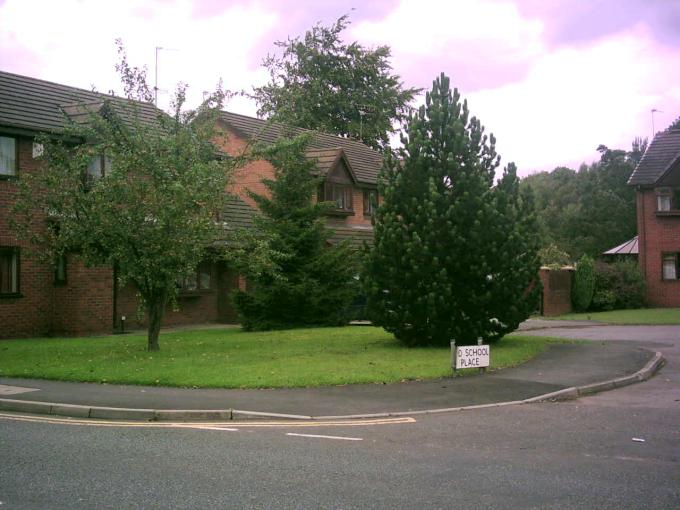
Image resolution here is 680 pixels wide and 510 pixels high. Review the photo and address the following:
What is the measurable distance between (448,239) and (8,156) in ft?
44.2

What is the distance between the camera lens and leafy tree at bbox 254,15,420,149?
49.7 m

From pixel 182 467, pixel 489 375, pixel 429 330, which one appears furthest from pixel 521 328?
pixel 182 467

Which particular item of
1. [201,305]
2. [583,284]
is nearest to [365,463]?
[201,305]

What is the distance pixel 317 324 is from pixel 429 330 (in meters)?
8.37

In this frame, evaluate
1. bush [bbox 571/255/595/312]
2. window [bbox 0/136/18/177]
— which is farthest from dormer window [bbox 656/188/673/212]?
window [bbox 0/136/18/177]

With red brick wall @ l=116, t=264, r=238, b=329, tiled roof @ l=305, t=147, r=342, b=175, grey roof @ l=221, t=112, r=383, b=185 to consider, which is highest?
grey roof @ l=221, t=112, r=383, b=185

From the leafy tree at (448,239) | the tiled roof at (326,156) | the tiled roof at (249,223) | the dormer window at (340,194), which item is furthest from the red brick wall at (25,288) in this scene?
the dormer window at (340,194)

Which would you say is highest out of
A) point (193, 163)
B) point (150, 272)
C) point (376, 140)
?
point (376, 140)

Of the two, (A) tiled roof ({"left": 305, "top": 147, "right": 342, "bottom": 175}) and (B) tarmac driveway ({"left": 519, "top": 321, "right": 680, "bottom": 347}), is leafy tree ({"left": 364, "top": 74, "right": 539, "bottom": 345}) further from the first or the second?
(A) tiled roof ({"left": 305, "top": 147, "right": 342, "bottom": 175})

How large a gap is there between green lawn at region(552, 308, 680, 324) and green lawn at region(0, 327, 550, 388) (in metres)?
9.40

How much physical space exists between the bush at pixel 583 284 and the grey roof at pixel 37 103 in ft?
65.9

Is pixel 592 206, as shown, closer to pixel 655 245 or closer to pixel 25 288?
pixel 655 245

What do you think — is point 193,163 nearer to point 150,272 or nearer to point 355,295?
point 150,272

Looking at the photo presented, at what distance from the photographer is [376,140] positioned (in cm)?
5031
